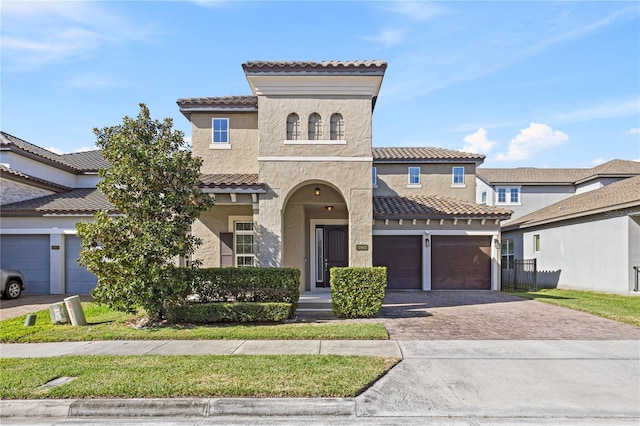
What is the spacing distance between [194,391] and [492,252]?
14.6 meters

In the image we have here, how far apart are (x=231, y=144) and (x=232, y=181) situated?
2.31m

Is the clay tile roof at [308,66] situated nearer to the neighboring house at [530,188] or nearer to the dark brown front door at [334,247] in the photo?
the dark brown front door at [334,247]

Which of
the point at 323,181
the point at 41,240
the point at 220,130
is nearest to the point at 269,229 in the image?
the point at 323,181

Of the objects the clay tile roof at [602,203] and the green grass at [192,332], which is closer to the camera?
the green grass at [192,332]

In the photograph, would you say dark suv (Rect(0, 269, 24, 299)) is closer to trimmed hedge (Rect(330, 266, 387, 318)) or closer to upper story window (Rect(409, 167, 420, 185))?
trimmed hedge (Rect(330, 266, 387, 318))

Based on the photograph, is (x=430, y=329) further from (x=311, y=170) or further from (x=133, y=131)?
(x=133, y=131)

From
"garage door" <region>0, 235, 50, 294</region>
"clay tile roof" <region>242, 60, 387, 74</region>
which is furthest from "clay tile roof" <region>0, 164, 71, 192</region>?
"clay tile roof" <region>242, 60, 387, 74</region>

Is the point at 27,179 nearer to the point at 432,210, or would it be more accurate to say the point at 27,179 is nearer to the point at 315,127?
the point at 315,127

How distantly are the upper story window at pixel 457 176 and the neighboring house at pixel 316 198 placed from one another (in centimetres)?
263

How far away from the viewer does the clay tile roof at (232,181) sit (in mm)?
12133

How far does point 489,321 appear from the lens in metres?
10.3

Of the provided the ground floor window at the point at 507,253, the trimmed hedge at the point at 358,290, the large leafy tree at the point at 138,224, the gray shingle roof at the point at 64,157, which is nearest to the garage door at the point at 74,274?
the gray shingle roof at the point at 64,157

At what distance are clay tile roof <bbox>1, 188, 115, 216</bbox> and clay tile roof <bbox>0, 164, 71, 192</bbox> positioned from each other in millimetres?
430

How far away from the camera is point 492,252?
16984 mm
